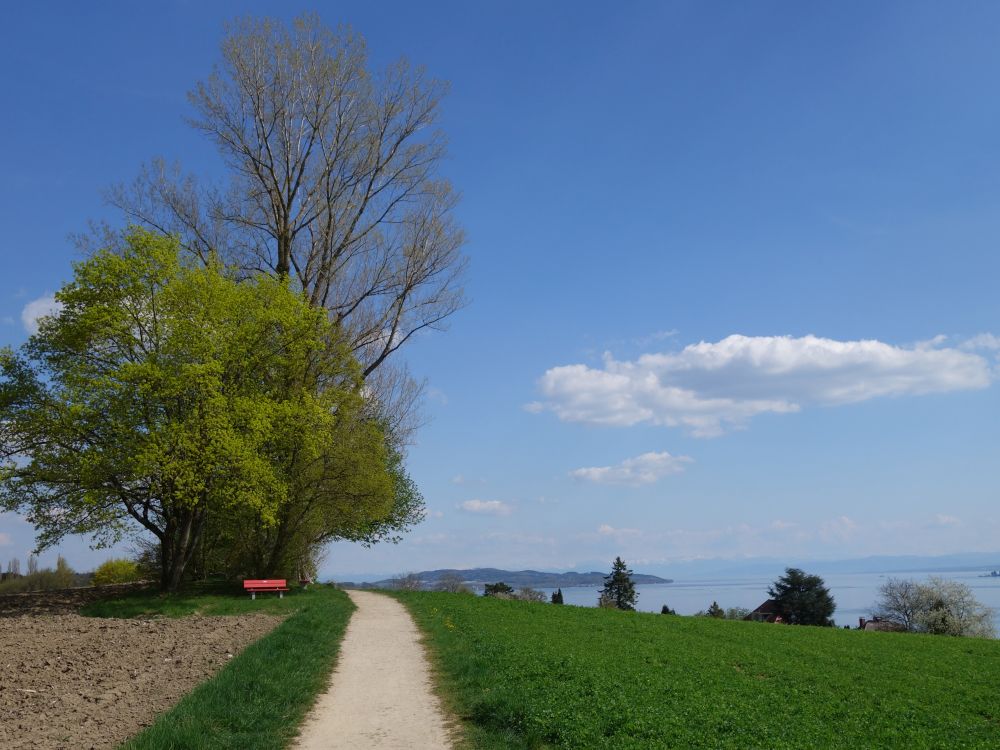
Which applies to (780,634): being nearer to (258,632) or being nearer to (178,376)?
(258,632)

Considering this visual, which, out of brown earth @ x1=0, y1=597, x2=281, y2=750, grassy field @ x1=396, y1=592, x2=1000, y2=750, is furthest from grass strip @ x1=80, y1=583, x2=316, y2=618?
grassy field @ x1=396, y1=592, x2=1000, y2=750

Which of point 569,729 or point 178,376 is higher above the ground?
point 178,376

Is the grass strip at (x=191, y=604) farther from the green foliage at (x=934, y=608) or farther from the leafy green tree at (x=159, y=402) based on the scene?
the green foliage at (x=934, y=608)

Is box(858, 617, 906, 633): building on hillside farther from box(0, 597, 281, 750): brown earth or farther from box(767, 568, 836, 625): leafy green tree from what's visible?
box(0, 597, 281, 750): brown earth

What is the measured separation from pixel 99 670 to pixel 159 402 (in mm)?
13131

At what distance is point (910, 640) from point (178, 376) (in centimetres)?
2356

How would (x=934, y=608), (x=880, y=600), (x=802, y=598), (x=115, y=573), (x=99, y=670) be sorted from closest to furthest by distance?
1. (x=99, y=670)
2. (x=115, y=573)
3. (x=934, y=608)
4. (x=880, y=600)
5. (x=802, y=598)

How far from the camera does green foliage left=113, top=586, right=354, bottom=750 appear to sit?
8.02m

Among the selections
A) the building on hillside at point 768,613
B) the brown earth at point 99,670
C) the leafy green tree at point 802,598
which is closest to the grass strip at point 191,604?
the brown earth at point 99,670

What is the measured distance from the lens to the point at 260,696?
1021cm

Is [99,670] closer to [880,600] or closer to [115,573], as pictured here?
[115,573]

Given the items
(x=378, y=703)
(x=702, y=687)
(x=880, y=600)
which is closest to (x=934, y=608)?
(x=880, y=600)

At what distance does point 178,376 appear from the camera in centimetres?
2272

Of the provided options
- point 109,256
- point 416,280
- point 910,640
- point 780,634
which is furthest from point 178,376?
point 910,640
